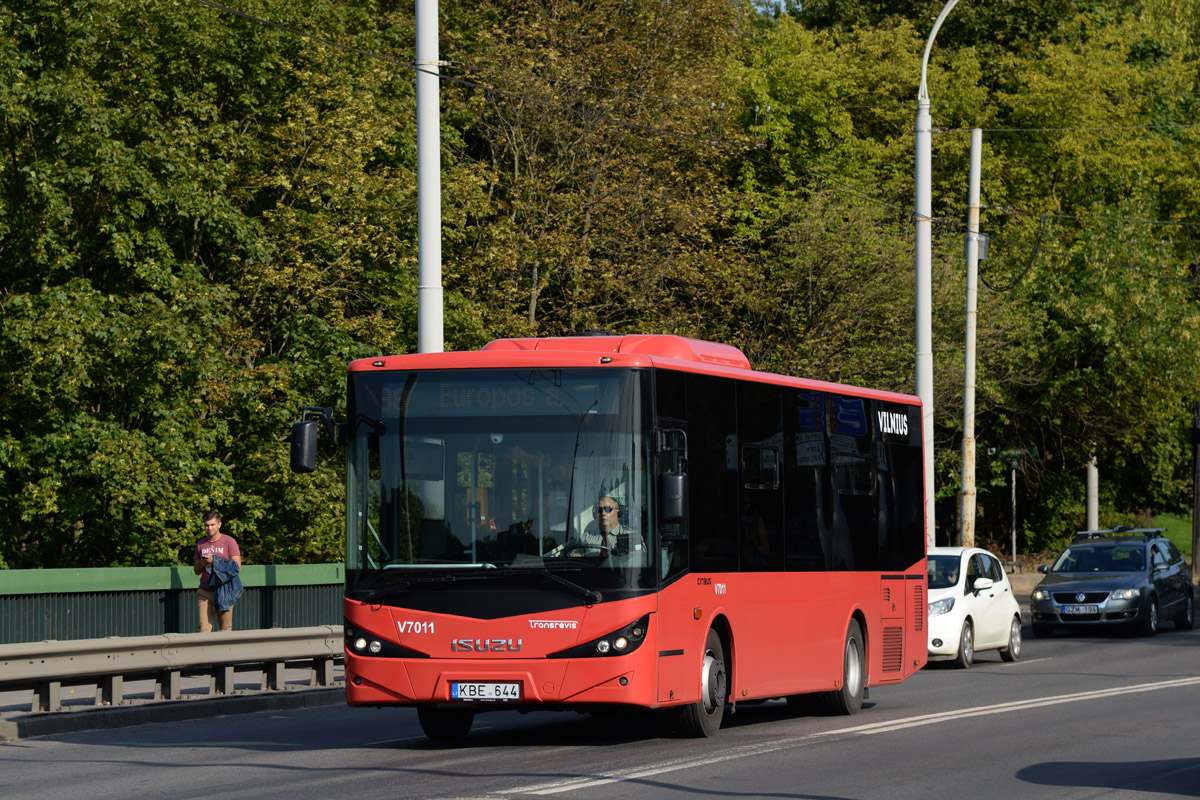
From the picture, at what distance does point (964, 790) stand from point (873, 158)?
114ft

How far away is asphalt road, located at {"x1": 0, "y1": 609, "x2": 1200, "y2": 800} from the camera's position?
10445 millimetres

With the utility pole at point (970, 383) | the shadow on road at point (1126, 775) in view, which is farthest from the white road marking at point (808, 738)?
the utility pole at point (970, 383)

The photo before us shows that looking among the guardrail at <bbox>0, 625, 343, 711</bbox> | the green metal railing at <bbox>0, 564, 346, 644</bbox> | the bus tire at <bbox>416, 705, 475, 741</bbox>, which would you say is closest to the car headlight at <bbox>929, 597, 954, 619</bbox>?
the green metal railing at <bbox>0, 564, 346, 644</bbox>

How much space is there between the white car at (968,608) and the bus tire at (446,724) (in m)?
10.1

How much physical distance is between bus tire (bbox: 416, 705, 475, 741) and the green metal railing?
4.25 metres

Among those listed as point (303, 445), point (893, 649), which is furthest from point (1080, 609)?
point (303, 445)

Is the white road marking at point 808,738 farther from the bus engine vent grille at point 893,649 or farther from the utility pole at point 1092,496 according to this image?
the utility pole at point 1092,496

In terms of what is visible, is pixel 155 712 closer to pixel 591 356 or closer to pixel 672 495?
pixel 591 356

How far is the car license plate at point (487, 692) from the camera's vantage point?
1213 cm

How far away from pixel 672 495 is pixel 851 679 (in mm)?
4895

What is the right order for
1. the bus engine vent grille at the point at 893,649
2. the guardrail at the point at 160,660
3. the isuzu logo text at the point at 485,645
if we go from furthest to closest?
the bus engine vent grille at the point at 893,649 < the guardrail at the point at 160,660 < the isuzu logo text at the point at 485,645

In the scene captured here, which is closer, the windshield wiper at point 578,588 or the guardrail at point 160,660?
the windshield wiper at point 578,588

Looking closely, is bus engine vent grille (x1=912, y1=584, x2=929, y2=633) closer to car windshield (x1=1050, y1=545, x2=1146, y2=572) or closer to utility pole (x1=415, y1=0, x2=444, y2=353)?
utility pole (x1=415, y1=0, x2=444, y2=353)

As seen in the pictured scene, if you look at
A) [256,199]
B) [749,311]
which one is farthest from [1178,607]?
[256,199]
